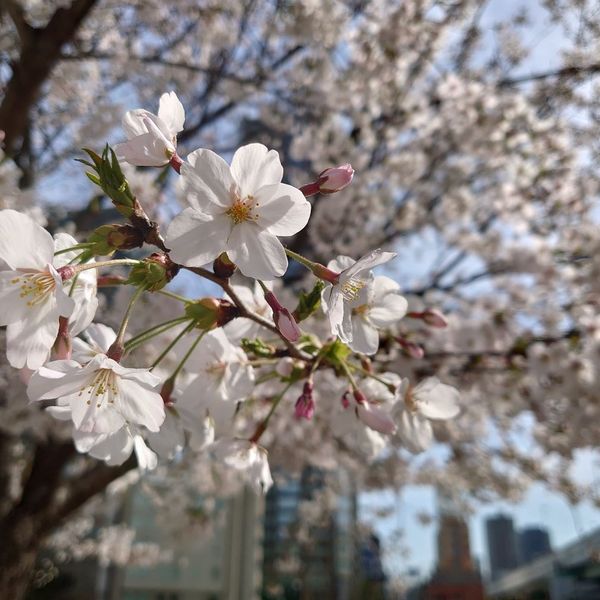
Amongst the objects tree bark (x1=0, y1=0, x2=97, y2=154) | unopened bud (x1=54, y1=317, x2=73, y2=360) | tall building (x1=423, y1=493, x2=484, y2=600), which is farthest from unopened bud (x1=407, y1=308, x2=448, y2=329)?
tall building (x1=423, y1=493, x2=484, y2=600)

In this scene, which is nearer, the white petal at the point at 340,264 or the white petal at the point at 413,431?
the white petal at the point at 340,264

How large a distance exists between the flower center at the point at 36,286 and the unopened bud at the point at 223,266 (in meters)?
0.24

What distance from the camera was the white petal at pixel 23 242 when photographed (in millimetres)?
691

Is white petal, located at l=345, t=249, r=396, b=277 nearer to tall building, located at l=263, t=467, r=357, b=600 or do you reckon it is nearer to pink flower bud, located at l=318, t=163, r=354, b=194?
pink flower bud, located at l=318, t=163, r=354, b=194

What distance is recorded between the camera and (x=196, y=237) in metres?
0.76

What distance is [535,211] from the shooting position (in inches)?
189

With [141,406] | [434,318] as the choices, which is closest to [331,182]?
[141,406]

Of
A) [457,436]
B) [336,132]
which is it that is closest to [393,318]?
[336,132]

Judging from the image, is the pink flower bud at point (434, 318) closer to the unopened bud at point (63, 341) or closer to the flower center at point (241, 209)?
the flower center at point (241, 209)

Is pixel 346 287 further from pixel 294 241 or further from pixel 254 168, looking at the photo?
pixel 294 241

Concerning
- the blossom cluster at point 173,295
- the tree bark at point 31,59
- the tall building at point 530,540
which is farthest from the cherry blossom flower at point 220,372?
Answer: the tall building at point 530,540

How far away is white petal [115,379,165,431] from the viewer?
0.79 m

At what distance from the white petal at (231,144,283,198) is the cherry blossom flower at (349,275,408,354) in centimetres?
25

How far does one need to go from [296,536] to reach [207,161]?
11872 millimetres
